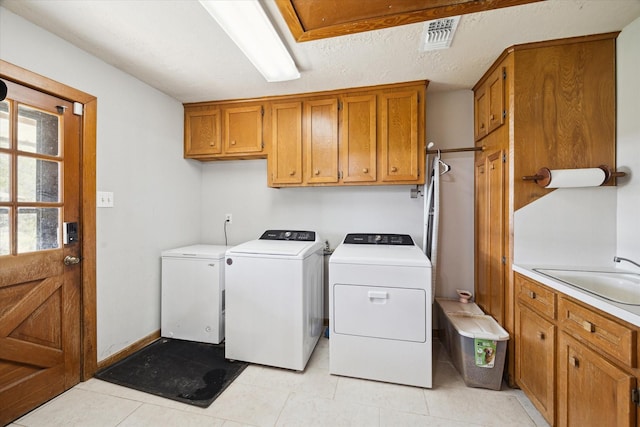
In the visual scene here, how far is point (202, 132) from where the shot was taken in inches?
105

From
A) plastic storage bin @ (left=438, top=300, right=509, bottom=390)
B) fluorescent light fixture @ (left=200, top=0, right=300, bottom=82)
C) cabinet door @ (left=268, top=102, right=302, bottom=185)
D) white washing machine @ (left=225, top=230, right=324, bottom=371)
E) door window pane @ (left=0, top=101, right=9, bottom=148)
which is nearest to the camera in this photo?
fluorescent light fixture @ (left=200, top=0, right=300, bottom=82)

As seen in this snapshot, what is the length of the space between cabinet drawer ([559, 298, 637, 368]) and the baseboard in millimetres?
3046

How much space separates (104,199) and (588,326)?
3061mm

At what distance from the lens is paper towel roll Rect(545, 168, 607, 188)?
4.94 ft

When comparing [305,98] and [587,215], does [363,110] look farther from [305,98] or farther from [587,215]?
[587,215]

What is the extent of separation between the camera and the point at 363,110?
2307 mm

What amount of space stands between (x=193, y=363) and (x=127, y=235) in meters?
1.21

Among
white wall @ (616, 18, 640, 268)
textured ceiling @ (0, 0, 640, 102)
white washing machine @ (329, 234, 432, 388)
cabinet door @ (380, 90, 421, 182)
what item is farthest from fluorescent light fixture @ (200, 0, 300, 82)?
white wall @ (616, 18, 640, 268)

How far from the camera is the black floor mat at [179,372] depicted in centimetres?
172

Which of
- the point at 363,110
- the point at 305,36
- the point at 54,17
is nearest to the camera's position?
the point at 54,17

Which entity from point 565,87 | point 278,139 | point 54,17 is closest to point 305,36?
point 278,139

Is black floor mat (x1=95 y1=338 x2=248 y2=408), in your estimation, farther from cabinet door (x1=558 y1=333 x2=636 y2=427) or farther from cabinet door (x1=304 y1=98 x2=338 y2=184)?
cabinet door (x1=558 y1=333 x2=636 y2=427)

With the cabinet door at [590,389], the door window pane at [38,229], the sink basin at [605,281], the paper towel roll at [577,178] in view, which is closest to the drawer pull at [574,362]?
the cabinet door at [590,389]

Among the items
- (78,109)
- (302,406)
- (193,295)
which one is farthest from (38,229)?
(302,406)
